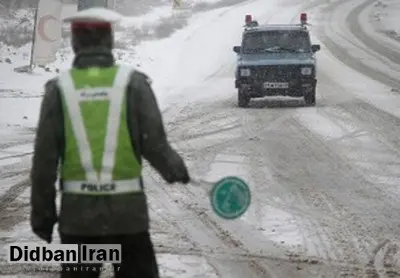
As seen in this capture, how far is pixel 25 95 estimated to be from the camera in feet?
63.3

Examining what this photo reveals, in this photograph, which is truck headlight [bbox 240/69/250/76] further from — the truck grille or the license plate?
the license plate

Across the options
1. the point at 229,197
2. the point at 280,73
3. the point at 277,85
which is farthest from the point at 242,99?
the point at 229,197

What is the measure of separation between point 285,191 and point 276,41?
958cm

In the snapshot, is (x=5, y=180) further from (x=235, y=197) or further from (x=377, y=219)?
(x=235, y=197)

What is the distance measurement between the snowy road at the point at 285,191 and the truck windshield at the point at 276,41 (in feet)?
4.06

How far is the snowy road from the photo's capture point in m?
7.36

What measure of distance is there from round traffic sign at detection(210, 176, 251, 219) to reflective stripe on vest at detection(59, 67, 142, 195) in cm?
88

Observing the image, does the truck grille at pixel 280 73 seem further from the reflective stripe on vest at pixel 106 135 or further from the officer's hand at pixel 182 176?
the reflective stripe on vest at pixel 106 135

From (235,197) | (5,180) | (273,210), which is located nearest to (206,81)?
(5,180)

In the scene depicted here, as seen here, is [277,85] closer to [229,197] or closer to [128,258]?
[229,197]

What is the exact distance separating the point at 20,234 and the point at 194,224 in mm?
1686

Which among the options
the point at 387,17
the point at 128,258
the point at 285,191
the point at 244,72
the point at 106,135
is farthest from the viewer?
the point at 387,17

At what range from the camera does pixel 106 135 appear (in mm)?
4016

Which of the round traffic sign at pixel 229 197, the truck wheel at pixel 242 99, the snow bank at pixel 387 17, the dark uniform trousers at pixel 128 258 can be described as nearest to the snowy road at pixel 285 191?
the truck wheel at pixel 242 99
